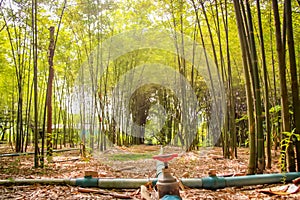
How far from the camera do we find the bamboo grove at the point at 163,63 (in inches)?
102

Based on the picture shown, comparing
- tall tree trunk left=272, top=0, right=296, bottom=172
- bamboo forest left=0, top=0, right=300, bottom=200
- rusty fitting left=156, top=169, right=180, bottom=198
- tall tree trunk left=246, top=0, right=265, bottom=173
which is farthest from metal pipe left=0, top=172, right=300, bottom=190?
rusty fitting left=156, top=169, right=180, bottom=198

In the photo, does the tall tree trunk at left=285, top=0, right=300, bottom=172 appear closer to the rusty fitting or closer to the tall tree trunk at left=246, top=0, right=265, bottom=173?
the tall tree trunk at left=246, top=0, right=265, bottom=173

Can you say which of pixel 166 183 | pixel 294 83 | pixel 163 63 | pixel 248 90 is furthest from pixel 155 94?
pixel 166 183

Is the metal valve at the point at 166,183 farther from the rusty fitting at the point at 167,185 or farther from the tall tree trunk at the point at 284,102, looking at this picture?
the tall tree trunk at the point at 284,102

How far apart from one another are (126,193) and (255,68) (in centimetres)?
169

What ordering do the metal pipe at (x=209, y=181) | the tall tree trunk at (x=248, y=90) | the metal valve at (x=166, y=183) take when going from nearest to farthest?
the metal valve at (x=166, y=183), the metal pipe at (x=209, y=181), the tall tree trunk at (x=248, y=90)

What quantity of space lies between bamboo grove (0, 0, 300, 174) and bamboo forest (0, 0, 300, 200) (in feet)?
0.08

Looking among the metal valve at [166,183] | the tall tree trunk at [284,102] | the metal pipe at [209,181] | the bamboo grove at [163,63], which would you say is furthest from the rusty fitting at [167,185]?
the tall tree trunk at [284,102]

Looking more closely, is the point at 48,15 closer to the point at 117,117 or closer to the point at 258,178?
the point at 258,178

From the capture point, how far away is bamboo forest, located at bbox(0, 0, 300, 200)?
225 cm

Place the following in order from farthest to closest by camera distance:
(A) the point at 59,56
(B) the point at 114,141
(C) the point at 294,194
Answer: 1. (B) the point at 114,141
2. (A) the point at 59,56
3. (C) the point at 294,194

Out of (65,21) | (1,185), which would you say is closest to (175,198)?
(1,185)

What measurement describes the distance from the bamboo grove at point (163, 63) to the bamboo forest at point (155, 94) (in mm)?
24

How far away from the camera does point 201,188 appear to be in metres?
2.23
